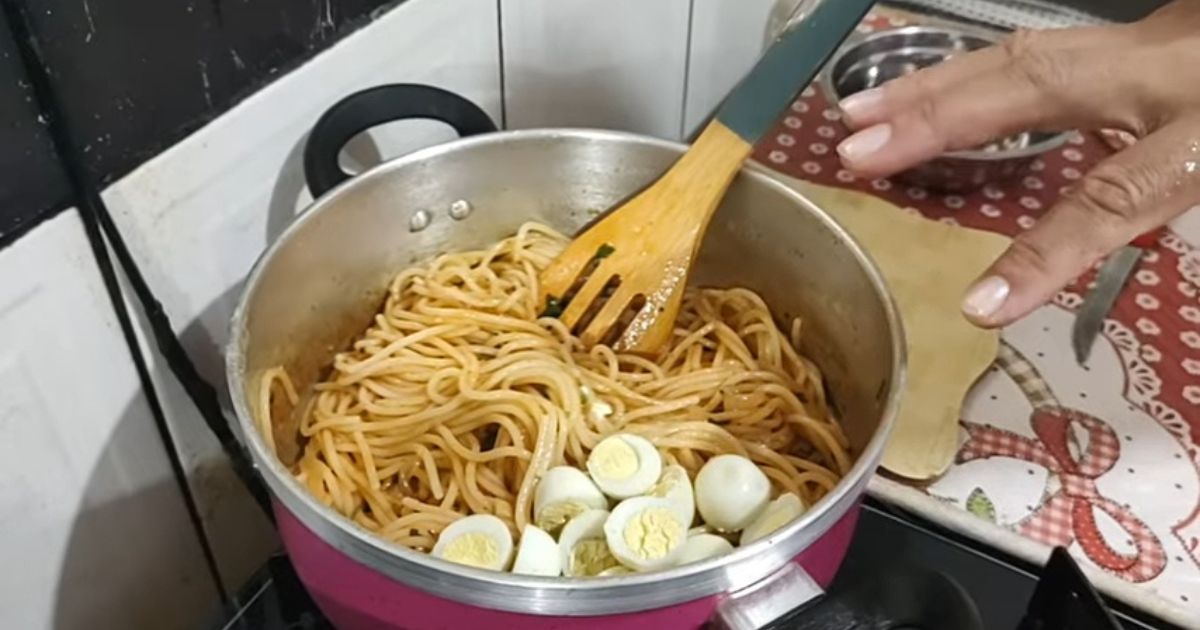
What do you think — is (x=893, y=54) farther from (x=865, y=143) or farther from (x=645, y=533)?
(x=645, y=533)

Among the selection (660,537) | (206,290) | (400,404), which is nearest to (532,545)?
(660,537)

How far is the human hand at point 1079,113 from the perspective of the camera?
66 cm

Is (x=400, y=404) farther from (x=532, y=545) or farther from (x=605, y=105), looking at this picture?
(x=605, y=105)

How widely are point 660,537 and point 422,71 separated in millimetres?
417

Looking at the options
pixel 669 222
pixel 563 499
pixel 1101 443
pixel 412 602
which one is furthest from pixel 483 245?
pixel 1101 443

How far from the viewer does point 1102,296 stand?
1.02 meters

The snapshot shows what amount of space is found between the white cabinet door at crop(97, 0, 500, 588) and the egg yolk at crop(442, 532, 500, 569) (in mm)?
235

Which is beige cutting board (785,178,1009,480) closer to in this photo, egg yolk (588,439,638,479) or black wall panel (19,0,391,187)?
egg yolk (588,439,638,479)

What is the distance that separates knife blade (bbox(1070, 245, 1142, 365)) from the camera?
989mm

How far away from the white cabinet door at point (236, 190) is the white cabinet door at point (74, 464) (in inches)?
1.2

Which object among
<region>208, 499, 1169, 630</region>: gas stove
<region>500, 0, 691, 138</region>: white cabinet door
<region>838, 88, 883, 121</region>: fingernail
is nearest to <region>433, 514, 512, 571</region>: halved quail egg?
<region>208, 499, 1169, 630</region>: gas stove

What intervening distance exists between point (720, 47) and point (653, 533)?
2.49 feet

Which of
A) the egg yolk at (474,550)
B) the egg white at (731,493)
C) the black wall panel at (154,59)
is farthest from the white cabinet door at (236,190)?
the egg white at (731,493)

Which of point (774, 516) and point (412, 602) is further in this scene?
point (774, 516)
